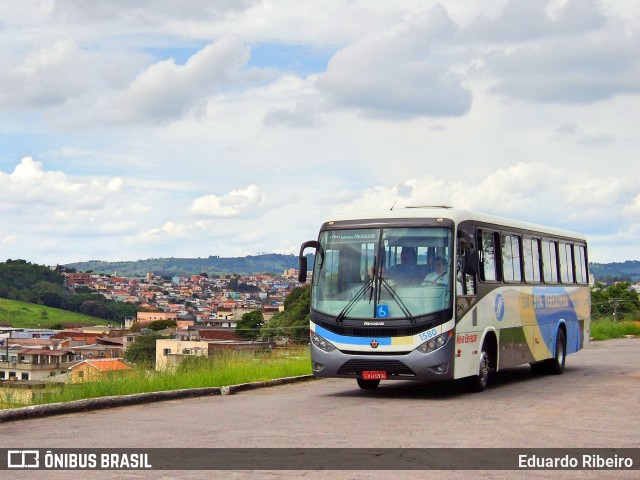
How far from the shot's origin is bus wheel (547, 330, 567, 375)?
2258 centimetres

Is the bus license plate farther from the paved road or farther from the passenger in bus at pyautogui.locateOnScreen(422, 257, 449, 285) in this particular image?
the passenger in bus at pyautogui.locateOnScreen(422, 257, 449, 285)

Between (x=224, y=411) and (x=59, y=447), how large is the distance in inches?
162

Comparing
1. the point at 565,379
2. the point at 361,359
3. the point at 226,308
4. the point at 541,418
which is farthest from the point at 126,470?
the point at 226,308

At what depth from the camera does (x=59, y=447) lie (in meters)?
10.3

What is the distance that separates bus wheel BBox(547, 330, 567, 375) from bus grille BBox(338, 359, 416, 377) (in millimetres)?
7007

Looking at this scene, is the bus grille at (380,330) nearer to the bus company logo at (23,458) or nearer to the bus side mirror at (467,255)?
the bus side mirror at (467,255)

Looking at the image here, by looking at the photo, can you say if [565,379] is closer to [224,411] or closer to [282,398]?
[282,398]

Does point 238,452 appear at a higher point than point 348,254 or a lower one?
lower

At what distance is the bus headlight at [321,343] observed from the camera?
1697cm

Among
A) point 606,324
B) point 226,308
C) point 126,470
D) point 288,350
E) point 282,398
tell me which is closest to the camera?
point 126,470

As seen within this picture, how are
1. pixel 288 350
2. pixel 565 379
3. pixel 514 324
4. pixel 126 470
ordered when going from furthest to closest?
pixel 288 350
pixel 565 379
pixel 514 324
pixel 126 470

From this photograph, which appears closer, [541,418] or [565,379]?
[541,418]

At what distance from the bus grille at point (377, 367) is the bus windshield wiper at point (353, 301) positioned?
0.71m

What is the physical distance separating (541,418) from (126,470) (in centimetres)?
637
